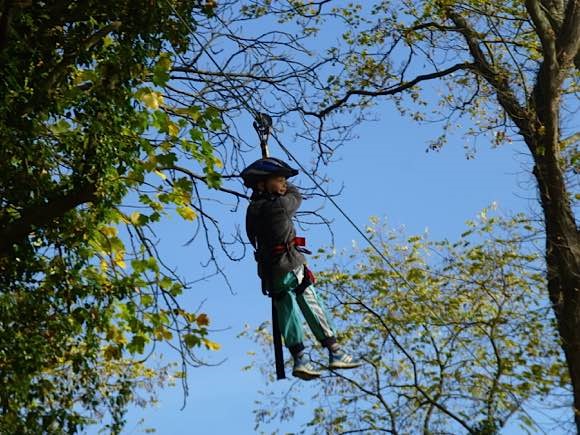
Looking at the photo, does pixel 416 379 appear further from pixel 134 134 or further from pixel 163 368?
pixel 134 134

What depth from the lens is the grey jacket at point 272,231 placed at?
607 centimetres

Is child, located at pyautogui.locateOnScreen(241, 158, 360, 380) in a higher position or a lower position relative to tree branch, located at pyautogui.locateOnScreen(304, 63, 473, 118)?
lower

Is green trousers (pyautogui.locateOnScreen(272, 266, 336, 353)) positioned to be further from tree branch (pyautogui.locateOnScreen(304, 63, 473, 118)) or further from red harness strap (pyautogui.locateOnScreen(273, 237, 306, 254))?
tree branch (pyautogui.locateOnScreen(304, 63, 473, 118))

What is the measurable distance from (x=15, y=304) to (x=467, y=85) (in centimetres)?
788

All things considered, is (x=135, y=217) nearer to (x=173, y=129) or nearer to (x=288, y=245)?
(x=173, y=129)

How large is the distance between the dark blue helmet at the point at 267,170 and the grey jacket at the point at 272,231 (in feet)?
0.51

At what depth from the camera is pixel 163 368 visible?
15.3 metres

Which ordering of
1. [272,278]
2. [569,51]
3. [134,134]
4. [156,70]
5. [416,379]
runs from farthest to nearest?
[416,379] → [569,51] → [134,134] → [156,70] → [272,278]

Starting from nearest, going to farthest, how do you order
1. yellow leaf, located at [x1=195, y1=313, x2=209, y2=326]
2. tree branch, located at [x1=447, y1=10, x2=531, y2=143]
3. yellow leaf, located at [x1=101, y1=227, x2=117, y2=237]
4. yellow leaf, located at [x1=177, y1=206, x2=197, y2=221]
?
yellow leaf, located at [x1=195, y1=313, x2=209, y2=326]
yellow leaf, located at [x1=177, y1=206, x2=197, y2=221]
yellow leaf, located at [x1=101, y1=227, x2=117, y2=237]
tree branch, located at [x1=447, y1=10, x2=531, y2=143]

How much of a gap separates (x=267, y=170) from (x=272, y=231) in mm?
403

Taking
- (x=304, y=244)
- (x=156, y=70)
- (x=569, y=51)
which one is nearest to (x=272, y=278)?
(x=304, y=244)

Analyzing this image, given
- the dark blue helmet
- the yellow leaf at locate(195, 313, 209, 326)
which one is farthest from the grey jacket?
the yellow leaf at locate(195, 313, 209, 326)

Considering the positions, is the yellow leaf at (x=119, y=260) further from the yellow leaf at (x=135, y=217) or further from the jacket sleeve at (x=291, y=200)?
the jacket sleeve at (x=291, y=200)

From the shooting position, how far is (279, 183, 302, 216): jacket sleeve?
6.11 metres
